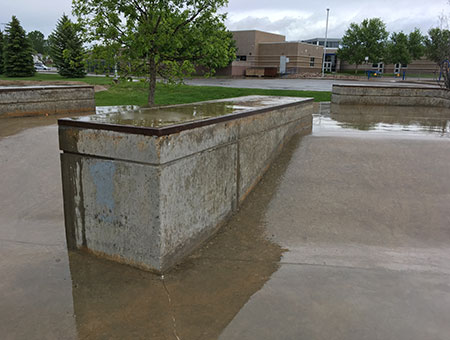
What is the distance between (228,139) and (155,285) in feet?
6.12

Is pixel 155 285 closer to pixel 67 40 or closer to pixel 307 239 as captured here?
pixel 307 239

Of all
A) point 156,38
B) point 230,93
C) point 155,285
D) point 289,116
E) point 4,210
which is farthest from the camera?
point 230,93

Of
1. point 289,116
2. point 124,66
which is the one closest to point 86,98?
point 124,66

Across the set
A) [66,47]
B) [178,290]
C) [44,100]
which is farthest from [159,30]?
[66,47]

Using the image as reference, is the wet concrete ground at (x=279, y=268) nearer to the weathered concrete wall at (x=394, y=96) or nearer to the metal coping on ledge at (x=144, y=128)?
the metal coping on ledge at (x=144, y=128)

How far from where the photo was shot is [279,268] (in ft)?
12.6

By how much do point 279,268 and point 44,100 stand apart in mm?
9962

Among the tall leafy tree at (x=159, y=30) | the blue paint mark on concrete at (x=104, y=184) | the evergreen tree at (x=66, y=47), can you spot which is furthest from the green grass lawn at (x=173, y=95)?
the evergreen tree at (x=66, y=47)

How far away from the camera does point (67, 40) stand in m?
37.6

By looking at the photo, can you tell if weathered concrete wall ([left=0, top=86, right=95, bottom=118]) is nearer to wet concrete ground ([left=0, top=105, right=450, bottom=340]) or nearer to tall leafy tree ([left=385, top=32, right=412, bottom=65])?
wet concrete ground ([left=0, top=105, right=450, bottom=340])

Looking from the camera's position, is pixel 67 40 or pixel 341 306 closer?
pixel 341 306

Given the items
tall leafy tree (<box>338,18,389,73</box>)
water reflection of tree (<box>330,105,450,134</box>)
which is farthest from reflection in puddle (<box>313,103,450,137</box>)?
tall leafy tree (<box>338,18,389,73</box>)

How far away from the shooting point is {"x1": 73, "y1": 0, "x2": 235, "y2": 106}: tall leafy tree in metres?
10.2

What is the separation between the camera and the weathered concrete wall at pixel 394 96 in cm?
1530
